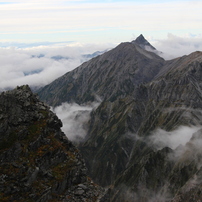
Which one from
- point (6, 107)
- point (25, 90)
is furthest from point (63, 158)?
point (25, 90)

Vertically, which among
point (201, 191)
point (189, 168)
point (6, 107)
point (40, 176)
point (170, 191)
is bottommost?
point (170, 191)

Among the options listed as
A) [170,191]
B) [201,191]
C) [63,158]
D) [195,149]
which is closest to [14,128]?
[63,158]

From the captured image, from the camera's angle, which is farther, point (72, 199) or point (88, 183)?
point (88, 183)

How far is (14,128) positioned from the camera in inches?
1592

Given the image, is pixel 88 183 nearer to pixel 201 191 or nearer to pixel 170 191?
pixel 201 191

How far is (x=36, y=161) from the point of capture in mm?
37000

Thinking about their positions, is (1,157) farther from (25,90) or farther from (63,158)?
(25,90)

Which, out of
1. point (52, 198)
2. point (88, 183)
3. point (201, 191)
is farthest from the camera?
point (201, 191)

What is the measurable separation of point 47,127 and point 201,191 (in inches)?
4055

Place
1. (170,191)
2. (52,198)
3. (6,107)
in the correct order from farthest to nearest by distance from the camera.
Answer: (170,191) → (6,107) → (52,198)

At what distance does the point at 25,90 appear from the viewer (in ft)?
170

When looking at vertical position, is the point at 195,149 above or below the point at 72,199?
below

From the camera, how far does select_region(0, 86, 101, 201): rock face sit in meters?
33.4

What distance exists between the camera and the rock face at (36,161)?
33375 millimetres
